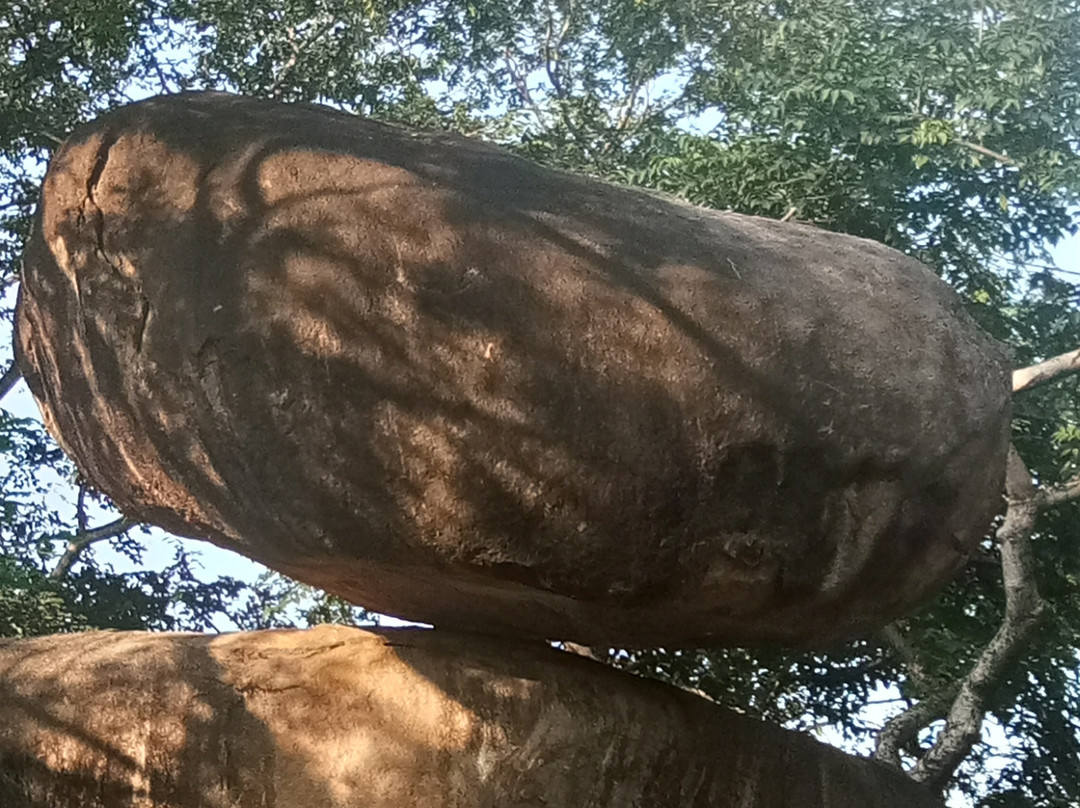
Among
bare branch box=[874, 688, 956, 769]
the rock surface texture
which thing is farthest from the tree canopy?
the rock surface texture

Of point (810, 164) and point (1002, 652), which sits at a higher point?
point (810, 164)

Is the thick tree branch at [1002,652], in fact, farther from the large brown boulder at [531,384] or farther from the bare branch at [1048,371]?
the large brown boulder at [531,384]

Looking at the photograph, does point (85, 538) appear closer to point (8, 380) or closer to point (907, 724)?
point (8, 380)

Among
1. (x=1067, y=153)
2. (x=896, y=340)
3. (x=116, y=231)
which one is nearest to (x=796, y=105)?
(x=1067, y=153)

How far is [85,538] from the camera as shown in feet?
29.5

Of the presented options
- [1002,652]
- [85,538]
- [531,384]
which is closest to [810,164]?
[1002,652]

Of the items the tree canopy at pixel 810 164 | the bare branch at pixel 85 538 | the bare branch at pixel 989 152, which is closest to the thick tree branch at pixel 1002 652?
the tree canopy at pixel 810 164

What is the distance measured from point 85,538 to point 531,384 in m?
7.06

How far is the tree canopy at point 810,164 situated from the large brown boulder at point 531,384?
2481mm

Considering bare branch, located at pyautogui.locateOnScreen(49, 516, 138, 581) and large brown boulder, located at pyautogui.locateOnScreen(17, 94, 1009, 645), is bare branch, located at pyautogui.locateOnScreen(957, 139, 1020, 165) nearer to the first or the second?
large brown boulder, located at pyautogui.locateOnScreen(17, 94, 1009, 645)

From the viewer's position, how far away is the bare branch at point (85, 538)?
348 inches

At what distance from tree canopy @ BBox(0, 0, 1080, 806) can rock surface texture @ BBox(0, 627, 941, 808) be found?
2.10m

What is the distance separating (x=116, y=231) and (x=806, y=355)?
79.0 inches

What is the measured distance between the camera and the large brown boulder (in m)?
2.95
